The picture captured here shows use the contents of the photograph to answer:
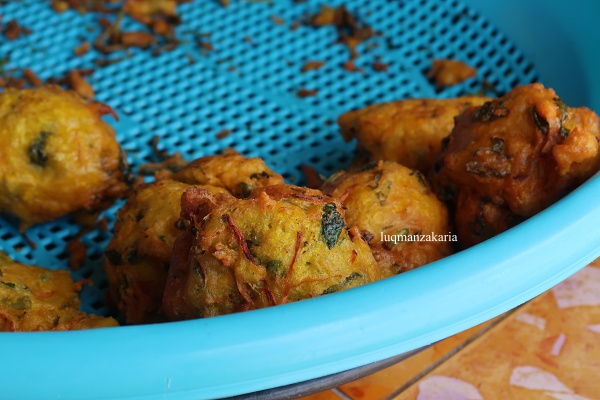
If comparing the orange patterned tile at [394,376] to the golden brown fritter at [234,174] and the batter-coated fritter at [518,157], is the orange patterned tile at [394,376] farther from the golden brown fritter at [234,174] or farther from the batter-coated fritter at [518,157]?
the golden brown fritter at [234,174]

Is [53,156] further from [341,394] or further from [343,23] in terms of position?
[343,23]

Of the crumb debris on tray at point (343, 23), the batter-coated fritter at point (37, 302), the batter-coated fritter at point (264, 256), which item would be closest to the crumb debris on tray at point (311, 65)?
the crumb debris on tray at point (343, 23)

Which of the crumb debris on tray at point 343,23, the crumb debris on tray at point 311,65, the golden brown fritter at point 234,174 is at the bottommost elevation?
the crumb debris on tray at point 311,65

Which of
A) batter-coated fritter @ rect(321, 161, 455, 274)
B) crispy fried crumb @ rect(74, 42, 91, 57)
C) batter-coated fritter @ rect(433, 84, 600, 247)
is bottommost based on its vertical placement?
crispy fried crumb @ rect(74, 42, 91, 57)

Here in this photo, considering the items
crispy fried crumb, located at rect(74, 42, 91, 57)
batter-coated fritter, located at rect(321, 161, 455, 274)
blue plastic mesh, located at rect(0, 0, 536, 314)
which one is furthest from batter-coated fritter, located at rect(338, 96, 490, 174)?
crispy fried crumb, located at rect(74, 42, 91, 57)

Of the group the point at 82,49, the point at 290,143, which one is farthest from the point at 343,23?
the point at 82,49

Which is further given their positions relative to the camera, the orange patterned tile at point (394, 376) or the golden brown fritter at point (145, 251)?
the orange patterned tile at point (394, 376)

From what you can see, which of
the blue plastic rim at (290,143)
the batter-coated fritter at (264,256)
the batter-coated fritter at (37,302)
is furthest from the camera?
the batter-coated fritter at (37,302)

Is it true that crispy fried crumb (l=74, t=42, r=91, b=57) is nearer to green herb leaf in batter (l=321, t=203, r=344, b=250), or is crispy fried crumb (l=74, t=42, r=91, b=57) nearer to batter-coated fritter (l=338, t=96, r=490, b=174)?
batter-coated fritter (l=338, t=96, r=490, b=174)
